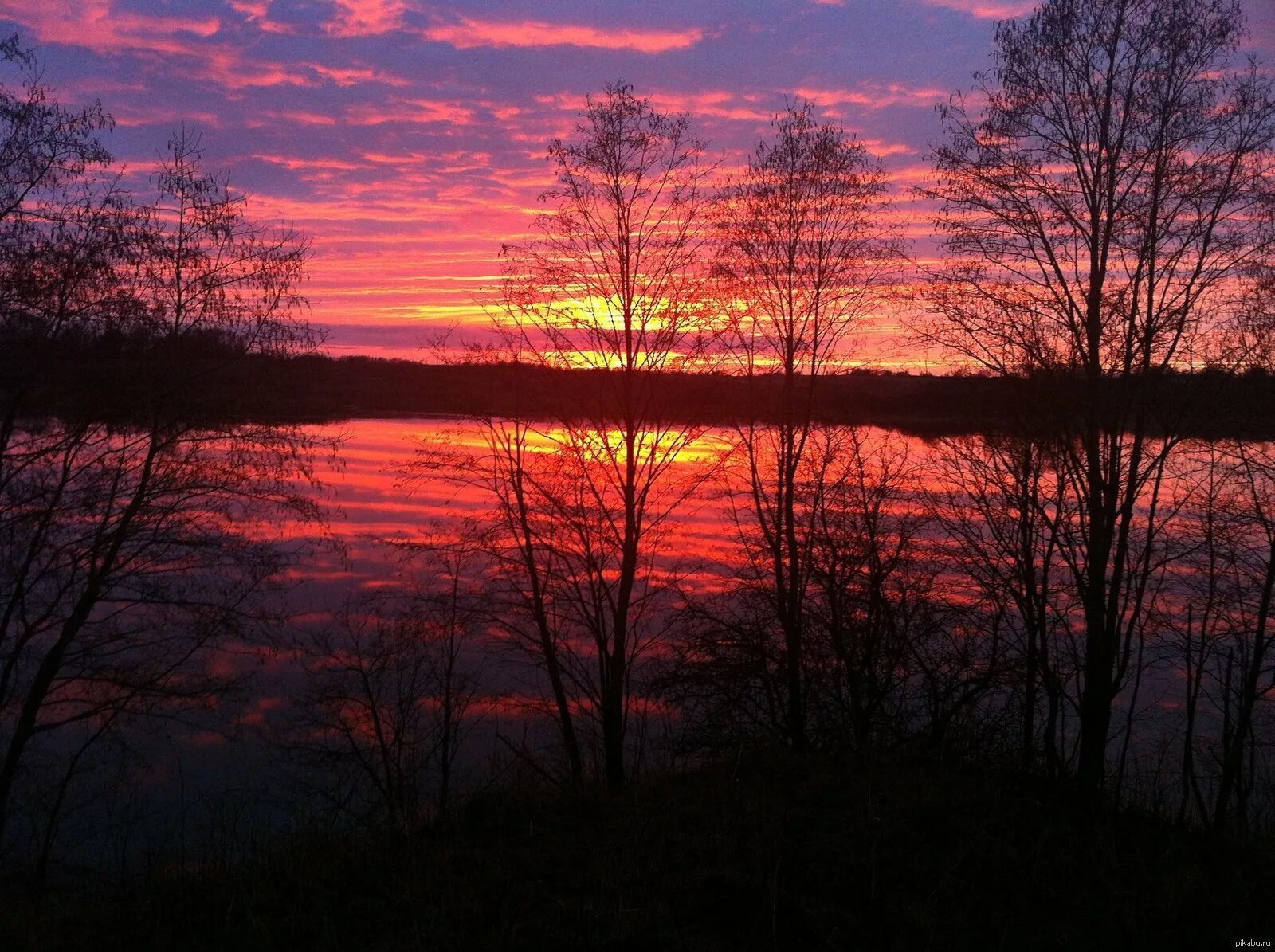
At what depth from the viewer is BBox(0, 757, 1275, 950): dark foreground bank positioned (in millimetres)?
5148

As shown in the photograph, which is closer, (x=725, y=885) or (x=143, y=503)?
(x=725, y=885)

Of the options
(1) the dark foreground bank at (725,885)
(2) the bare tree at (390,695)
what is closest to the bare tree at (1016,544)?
(2) the bare tree at (390,695)

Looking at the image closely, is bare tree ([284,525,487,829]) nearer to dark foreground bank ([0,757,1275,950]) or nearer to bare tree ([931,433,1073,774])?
dark foreground bank ([0,757,1275,950])

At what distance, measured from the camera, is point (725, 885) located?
18.5 feet

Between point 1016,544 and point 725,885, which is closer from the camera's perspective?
point 725,885

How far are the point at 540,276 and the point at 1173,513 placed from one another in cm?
1417

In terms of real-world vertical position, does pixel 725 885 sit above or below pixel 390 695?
above

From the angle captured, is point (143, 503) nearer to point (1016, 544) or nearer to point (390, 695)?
point (390, 695)

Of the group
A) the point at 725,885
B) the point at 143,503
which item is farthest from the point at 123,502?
the point at 725,885

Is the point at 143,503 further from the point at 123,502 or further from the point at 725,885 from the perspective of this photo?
the point at 725,885

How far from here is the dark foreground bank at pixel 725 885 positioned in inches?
203

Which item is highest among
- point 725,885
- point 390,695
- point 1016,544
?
point 1016,544

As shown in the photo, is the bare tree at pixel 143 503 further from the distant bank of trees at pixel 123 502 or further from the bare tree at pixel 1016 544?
the bare tree at pixel 1016 544

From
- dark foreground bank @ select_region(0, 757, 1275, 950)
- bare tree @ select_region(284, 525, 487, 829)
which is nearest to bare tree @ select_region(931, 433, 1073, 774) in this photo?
bare tree @ select_region(284, 525, 487, 829)
